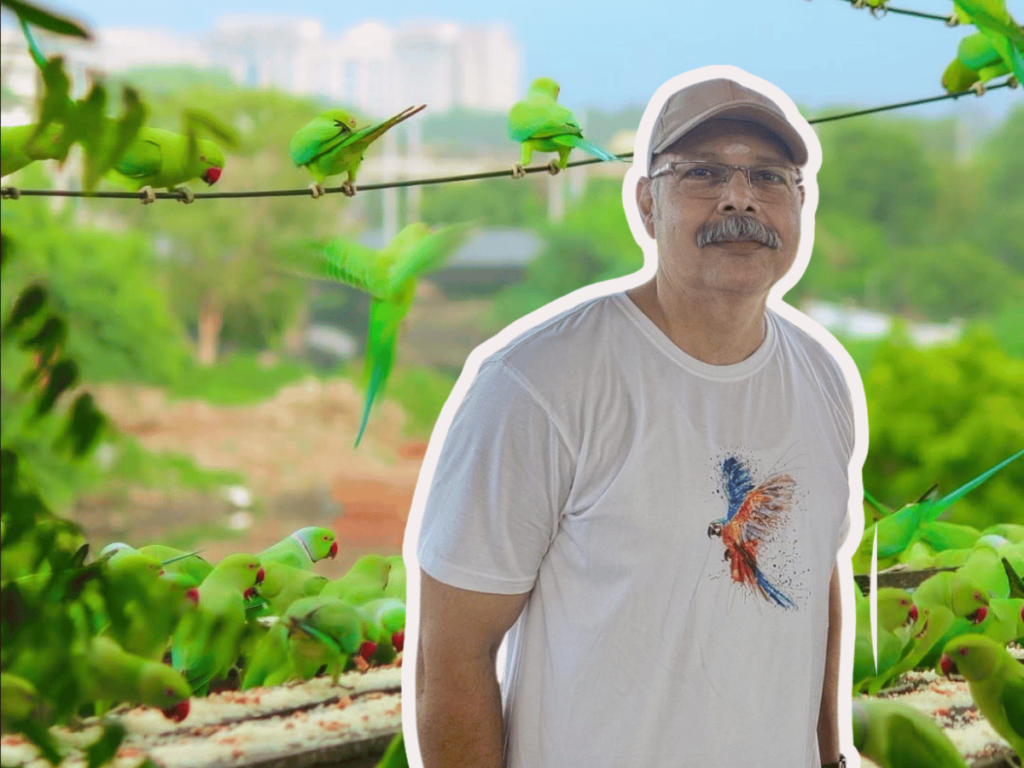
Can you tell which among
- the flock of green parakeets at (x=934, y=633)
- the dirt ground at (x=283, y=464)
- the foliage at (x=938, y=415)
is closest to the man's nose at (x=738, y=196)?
the flock of green parakeets at (x=934, y=633)

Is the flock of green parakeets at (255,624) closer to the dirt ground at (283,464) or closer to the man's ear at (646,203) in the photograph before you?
the man's ear at (646,203)

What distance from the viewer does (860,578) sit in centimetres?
130

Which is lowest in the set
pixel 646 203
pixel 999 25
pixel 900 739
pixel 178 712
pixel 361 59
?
pixel 900 739

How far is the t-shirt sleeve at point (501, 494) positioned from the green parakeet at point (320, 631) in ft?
0.83

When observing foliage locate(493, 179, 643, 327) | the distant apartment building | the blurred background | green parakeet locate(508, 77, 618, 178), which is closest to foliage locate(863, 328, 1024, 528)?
the blurred background

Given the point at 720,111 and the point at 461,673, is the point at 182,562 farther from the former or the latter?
the point at 720,111

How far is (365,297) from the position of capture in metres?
17.9

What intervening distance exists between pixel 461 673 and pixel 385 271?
36 cm

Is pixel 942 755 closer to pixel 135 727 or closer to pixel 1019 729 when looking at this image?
pixel 1019 729

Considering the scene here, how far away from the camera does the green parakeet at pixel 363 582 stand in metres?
1.13

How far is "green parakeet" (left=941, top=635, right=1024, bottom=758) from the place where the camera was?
3.81 ft

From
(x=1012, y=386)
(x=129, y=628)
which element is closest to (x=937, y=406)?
(x=1012, y=386)

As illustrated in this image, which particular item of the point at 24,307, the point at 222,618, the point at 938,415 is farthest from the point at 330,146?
the point at 938,415

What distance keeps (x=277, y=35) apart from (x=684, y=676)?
953 inches
